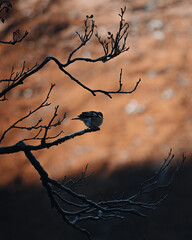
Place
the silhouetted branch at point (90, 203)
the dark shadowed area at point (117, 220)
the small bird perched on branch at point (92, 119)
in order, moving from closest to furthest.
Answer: the silhouetted branch at point (90, 203), the small bird perched on branch at point (92, 119), the dark shadowed area at point (117, 220)

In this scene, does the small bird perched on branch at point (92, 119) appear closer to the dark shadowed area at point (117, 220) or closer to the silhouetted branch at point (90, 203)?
the silhouetted branch at point (90, 203)

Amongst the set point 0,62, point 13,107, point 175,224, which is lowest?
point 175,224

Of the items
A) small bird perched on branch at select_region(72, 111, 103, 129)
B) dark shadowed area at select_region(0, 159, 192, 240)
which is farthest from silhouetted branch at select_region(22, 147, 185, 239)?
dark shadowed area at select_region(0, 159, 192, 240)

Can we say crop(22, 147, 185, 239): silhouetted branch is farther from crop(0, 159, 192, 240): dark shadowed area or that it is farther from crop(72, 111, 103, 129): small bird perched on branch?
crop(0, 159, 192, 240): dark shadowed area

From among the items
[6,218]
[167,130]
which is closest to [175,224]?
[167,130]

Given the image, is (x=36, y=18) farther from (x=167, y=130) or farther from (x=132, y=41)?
(x=167, y=130)

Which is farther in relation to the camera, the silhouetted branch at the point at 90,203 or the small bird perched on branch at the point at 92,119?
the small bird perched on branch at the point at 92,119

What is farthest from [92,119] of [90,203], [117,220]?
[117,220]

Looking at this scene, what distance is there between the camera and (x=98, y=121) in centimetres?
390

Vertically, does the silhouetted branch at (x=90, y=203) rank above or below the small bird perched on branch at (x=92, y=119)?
below

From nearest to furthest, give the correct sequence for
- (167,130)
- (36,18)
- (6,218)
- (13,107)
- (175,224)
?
(175,224)
(6,218)
(167,130)
(13,107)
(36,18)

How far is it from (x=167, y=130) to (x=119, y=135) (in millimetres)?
1714

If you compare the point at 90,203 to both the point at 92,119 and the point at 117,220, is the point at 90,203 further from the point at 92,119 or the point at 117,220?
the point at 117,220

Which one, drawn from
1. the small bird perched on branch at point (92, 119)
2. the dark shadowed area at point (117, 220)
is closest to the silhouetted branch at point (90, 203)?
the small bird perched on branch at point (92, 119)
